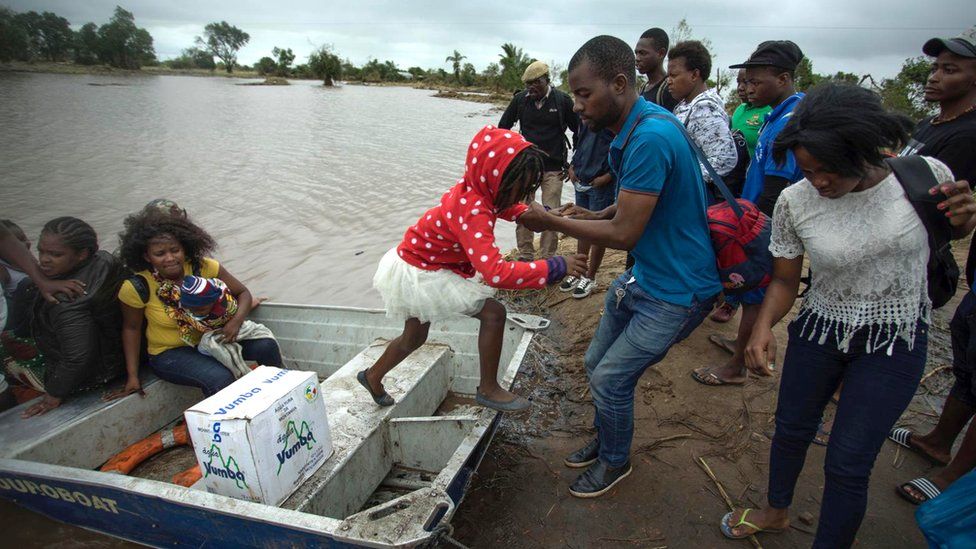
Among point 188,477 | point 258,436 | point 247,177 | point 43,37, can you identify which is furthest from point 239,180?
point 258,436

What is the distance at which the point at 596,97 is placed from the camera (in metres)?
1.98

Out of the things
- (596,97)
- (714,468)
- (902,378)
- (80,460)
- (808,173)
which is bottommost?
(80,460)

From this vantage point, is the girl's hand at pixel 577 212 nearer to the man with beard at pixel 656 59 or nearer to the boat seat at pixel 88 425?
the man with beard at pixel 656 59

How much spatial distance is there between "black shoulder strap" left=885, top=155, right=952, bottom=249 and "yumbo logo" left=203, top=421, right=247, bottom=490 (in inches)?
108

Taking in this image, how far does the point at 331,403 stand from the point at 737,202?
2.50 meters

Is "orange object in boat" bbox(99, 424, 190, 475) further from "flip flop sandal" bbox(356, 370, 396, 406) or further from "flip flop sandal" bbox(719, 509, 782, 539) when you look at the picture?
"flip flop sandal" bbox(719, 509, 782, 539)

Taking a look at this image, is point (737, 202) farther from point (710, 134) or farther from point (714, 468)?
point (714, 468)

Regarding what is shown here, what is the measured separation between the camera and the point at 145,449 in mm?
3178

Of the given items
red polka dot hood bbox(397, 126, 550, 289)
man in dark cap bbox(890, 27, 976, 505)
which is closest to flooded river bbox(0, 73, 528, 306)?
red polka dot hood bbox(397, 126, 550, 289)

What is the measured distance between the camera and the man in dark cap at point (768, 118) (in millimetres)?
2996

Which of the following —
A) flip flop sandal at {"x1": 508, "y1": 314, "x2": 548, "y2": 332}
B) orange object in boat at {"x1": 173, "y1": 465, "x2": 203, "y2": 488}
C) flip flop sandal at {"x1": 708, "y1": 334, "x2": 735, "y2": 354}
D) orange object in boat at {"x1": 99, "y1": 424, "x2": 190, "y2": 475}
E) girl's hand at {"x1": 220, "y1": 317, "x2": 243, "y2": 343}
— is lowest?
orange object in boat at {"x1": 99, "y1": 424, "x2": 190, "y2": 475}

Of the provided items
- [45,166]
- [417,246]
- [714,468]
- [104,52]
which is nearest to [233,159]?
[45,166]

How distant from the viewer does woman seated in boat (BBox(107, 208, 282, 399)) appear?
3080mm

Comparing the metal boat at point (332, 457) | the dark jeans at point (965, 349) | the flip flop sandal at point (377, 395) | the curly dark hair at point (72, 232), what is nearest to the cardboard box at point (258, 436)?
the metal boat at point (332, 457)
